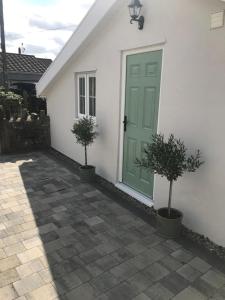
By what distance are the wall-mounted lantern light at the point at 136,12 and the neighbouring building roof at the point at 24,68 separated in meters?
16.8

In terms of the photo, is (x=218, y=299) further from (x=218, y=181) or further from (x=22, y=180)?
(x=22, y=180)

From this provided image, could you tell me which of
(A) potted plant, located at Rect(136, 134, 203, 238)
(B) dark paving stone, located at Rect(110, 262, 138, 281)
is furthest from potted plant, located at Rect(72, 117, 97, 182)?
(B) dark paving stone, located at Rect(110, 262, 138, 281)

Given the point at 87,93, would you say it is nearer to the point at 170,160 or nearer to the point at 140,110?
the point at 140,110

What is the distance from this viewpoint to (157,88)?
146 inches

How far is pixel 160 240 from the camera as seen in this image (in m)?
3.23

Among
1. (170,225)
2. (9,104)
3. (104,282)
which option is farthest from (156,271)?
(9,104)

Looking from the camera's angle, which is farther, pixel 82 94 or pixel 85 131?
pixel 82 94

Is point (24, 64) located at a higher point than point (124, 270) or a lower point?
Answer: higher

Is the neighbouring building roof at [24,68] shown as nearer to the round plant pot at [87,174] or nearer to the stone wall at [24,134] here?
the stone wall at [24,134]

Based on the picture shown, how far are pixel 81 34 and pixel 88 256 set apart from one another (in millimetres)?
4000

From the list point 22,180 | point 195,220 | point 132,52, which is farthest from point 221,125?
point 22,180

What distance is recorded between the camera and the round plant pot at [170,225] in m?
3.22

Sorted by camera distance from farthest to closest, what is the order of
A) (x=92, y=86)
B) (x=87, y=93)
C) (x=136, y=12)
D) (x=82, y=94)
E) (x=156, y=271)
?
(x=82, y=94), (x=87, y=93), (x=92, y=86), (x=136, y=12), (x=156, y=271)

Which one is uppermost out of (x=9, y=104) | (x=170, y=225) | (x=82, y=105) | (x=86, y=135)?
(x=82, y=105)
